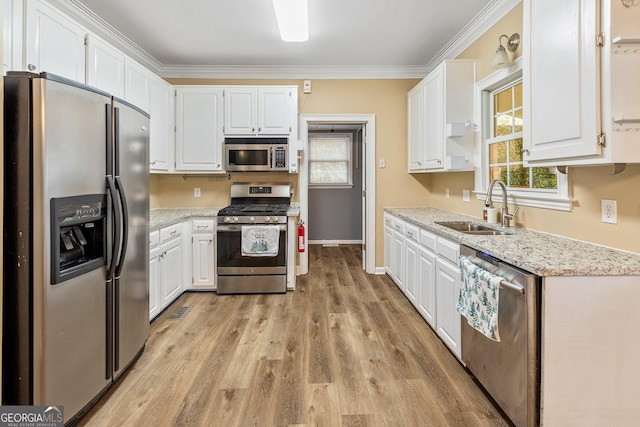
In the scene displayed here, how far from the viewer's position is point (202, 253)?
3.79m

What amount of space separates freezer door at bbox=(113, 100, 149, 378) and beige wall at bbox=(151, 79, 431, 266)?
205 cm

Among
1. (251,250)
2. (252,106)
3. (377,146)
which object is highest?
(252,106)

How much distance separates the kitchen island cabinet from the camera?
1.47m

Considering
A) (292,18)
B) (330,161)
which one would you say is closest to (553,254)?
(292,18)

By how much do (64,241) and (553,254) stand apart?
2.42 metres

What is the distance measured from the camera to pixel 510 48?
2.59 m

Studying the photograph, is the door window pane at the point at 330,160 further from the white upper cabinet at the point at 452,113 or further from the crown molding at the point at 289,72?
the white upper cabinet at the point at 452,113

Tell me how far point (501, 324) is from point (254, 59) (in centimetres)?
375

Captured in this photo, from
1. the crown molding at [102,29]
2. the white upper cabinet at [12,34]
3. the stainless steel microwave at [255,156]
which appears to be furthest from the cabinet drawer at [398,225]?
the crown molding at [102,29]

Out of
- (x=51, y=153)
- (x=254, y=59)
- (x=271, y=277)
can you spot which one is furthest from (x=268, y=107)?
(x=51, y=153)

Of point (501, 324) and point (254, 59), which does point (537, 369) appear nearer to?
point (501, 324)

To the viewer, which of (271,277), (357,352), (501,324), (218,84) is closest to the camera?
(501,324)

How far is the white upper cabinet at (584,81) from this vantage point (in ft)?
4.61

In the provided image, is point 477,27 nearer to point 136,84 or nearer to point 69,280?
point 136,84
